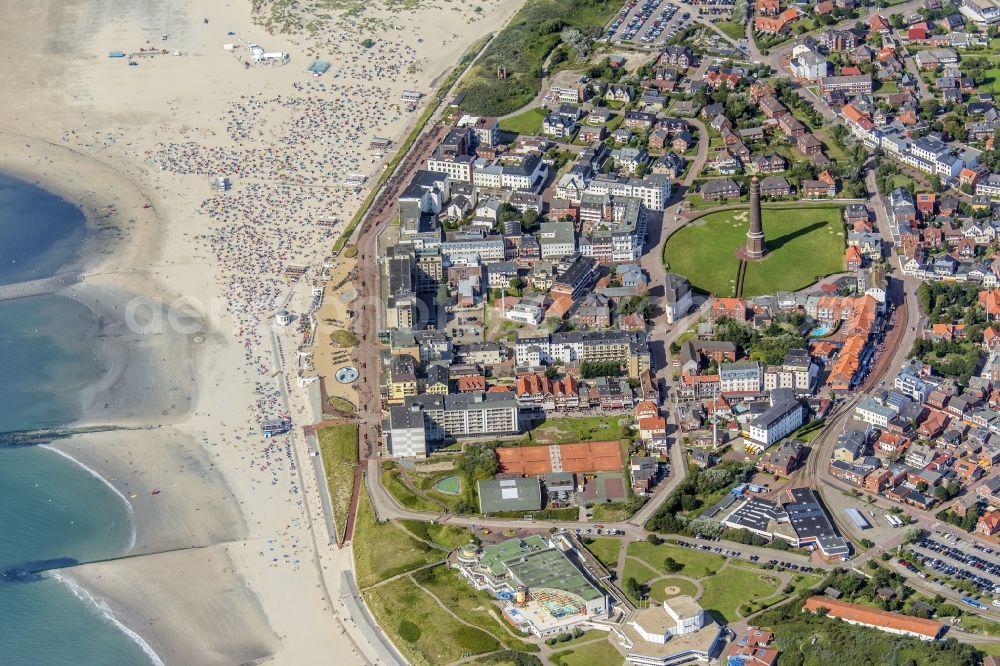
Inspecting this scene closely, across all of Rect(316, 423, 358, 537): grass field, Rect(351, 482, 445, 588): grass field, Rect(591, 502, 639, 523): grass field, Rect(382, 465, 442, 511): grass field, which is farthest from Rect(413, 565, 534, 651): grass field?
Rect(591, 502, 639, 523): grass field

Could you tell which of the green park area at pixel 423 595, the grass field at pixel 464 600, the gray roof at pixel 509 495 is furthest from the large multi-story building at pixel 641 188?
the grass field at pixel 464 600

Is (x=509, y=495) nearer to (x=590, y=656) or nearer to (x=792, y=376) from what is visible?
(x=590, y=656)

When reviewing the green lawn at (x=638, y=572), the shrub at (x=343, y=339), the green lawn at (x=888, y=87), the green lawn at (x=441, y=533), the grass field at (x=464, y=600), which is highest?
the green lawn at (x=888, y=87)

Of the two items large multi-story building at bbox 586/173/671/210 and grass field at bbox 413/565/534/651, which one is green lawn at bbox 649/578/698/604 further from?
large multi-story building at bbox 586/173/671/210

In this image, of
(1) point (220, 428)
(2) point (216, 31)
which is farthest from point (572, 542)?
(2) point (216, 31)

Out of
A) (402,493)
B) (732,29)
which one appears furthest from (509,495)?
(732,29)

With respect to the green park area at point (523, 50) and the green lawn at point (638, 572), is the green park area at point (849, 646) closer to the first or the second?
the green lawn at point (638, 572)

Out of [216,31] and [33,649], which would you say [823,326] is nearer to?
[33,649]
